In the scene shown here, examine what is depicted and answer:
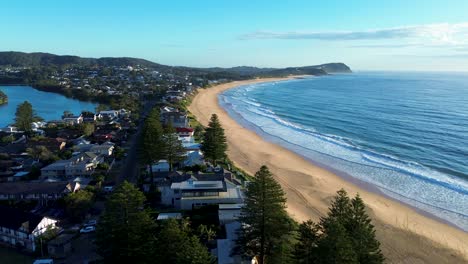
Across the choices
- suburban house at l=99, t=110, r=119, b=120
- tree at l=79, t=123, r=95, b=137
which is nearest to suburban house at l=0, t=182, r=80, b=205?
tree at l=79, t=123, r=95, b=137

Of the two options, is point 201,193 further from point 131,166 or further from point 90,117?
point 90,117

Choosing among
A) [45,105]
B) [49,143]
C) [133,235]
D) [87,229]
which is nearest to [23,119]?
[49,143]

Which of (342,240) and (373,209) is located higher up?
(342,240)

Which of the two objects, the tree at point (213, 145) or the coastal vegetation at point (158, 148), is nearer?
the coastal vegetation at point (158, 148)

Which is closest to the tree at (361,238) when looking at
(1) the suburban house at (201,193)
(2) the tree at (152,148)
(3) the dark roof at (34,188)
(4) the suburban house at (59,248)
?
(1) the suburban house at (201,193)

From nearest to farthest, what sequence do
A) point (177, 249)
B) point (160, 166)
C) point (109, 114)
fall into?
1. point (177, 249)
2. point (160, 166)
3. point (109, 114)

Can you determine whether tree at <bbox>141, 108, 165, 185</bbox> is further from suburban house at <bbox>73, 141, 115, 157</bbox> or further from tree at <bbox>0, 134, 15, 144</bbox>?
tree at <bbox>0, 134, 15, 144</bbox>

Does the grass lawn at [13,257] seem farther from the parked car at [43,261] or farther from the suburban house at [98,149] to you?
the suburban house at [98,149]

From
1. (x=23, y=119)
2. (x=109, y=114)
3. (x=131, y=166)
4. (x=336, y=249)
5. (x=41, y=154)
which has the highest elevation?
(x=336, y=249)
